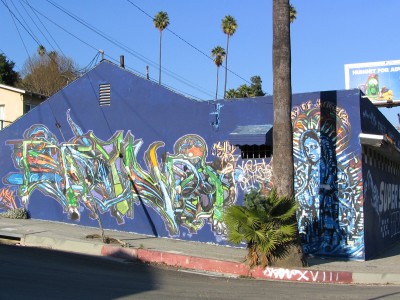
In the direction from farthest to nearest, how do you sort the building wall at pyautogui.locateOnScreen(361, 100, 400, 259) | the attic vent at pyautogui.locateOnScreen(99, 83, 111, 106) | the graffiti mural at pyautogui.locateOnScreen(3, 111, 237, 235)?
1. the attic vent at pyautogui.locateOnScreen(99, 83, 111, 106)
2. the graffiti mural at pyautogui.locateOnScreen(3, 111, 237, 235)
3. the building wall at pyautogui.locateOnScreen(361, 100, 400, 259)

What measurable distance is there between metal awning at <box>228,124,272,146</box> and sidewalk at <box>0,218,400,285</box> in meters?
2.90

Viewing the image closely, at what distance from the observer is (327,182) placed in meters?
13.3

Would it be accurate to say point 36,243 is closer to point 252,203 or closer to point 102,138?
point 102,138

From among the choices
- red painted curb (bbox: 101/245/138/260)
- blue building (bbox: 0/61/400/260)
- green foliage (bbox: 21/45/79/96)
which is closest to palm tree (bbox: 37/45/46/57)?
green foliage (bbox: 21/45/79/96)

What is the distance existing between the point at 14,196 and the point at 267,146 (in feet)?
31.0

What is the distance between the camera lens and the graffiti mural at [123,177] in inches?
574

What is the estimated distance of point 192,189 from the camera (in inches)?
584

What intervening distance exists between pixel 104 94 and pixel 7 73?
35.3 m

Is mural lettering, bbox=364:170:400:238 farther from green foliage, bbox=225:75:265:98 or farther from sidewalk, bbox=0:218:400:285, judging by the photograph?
green foliage, bbox=225:75:265:98

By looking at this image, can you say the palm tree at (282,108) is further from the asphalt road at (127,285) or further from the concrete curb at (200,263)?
the asphalt road at (127,285)

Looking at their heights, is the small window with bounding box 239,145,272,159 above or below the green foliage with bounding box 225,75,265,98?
below

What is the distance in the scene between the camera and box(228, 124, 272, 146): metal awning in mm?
13250

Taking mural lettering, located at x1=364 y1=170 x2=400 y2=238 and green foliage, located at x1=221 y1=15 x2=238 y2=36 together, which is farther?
green foliage, located at x1=221 y1=15 x2=238 y2=36

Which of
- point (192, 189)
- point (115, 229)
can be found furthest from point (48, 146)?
point (192, 189)
